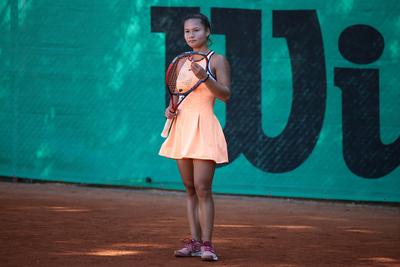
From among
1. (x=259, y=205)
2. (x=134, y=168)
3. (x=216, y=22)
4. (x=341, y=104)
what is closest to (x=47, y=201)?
(x=134, y=168)

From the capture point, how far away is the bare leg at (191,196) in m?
4.93

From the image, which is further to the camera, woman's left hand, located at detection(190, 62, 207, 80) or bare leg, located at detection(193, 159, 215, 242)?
bare leg, located at detection(193, 159, 215, 242)

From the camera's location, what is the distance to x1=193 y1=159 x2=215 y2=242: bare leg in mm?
4812

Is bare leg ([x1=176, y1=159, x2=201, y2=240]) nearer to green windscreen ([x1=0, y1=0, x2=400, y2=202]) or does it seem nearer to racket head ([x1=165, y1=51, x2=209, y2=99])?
racket head ([x1=165, y1=51, x2=209, y2=99])

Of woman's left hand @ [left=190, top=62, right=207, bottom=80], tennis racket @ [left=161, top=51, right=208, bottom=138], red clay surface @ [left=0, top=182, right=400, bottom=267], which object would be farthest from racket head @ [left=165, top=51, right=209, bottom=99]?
red clay surface @ [left=0, top=182, right=400, bottom=267]

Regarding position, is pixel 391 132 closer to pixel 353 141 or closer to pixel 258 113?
pixel 353 141

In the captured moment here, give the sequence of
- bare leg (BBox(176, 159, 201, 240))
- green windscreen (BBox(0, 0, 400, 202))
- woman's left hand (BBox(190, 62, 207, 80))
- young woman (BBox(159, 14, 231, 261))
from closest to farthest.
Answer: woman's left hand (BBox(190, 62, 207, 80))
young woman (BBox(159, 14, 231, 261))
bare leg (BBox(176, 159, 201, 240))
green windscreen (BBox(0, 0, 400, 202))

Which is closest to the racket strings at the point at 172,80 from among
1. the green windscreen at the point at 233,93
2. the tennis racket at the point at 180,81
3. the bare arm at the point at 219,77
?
the tennis racket at the point at 180,81

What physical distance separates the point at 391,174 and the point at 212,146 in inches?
156

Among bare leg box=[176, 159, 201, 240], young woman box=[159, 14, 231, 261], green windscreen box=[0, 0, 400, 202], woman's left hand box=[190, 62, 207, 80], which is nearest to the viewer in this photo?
woman's left hand box=[190, 62, 207, 80]

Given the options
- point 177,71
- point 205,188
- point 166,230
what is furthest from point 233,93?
point 205,188

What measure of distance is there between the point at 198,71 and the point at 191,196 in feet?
3.02

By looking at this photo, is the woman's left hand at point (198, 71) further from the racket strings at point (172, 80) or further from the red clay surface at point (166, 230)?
the red clay surface at point (166, 230)

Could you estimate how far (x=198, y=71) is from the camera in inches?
180
